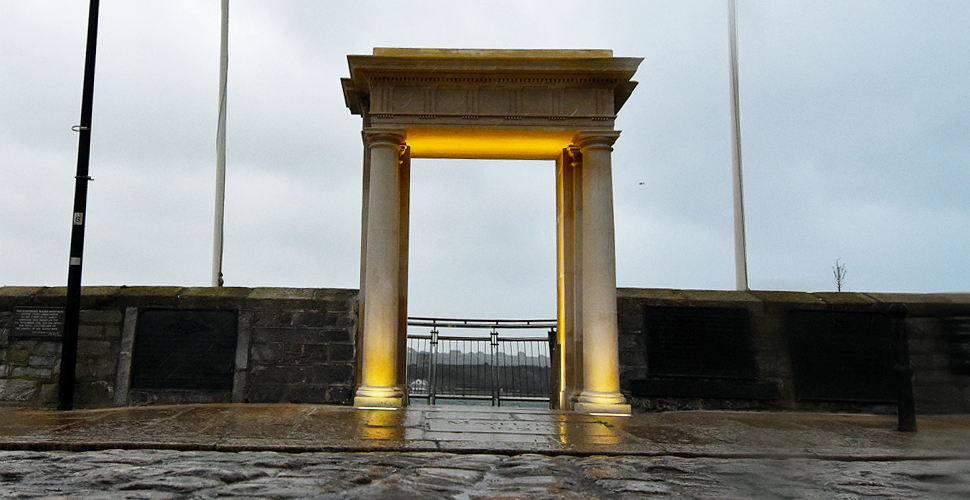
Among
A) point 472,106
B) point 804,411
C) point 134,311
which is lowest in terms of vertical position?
point 804,411

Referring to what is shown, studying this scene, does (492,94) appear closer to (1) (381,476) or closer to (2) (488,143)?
(2) (488,143)

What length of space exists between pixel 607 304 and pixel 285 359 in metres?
4.31

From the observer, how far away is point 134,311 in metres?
8.78

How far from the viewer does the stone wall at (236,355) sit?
27.9 feet

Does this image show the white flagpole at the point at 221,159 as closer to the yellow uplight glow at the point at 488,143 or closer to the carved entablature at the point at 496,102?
the yellow uplight glow at the point at 488,143

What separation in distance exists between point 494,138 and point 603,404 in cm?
389

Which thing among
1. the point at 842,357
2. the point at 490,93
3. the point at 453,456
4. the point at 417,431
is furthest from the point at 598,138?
the point at 453,456

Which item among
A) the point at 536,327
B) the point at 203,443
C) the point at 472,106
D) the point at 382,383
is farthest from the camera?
the point at 536,327

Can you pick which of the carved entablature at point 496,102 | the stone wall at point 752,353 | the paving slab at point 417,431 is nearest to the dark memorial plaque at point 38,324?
the paving slab at point 417,431

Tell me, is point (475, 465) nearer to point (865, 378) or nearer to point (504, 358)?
Result: point (865, 378)

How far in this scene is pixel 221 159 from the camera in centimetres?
1298

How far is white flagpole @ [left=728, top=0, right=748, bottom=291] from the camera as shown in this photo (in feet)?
4.82

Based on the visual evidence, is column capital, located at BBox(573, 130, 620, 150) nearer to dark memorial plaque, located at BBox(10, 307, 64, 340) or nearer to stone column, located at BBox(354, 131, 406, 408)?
stone column, located at BBox(354, 131, 406, 408)

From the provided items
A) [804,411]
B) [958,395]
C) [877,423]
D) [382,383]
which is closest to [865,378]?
[804,411]
